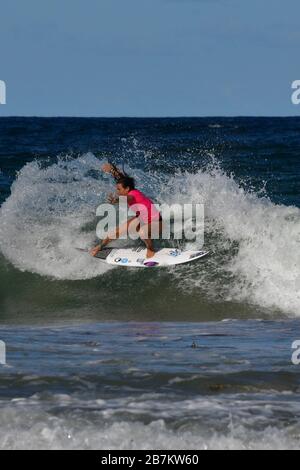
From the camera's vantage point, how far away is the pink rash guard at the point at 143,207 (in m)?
11.7

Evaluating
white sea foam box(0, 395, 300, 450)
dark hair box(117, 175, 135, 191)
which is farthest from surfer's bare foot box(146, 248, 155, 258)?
white sea foam box(0, 395, 300, 450)

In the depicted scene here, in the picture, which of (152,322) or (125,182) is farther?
(125,182)

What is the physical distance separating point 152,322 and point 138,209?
5.29ft

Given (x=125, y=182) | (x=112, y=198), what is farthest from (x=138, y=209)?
(x=112, y=198)

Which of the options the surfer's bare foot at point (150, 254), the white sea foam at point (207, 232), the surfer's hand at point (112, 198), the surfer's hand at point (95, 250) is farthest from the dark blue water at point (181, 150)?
the surfer's hand at point (112, 198)

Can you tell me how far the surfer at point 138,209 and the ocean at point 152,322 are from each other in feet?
3.37

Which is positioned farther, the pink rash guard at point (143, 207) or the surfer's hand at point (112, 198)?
the pink rash guard at point (143, 207)

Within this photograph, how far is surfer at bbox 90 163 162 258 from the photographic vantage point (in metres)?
11.6

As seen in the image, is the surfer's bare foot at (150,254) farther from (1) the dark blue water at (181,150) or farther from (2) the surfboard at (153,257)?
(1) the dark blue water at (181,150)

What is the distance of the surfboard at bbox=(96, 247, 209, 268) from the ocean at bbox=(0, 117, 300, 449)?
15.7 inches

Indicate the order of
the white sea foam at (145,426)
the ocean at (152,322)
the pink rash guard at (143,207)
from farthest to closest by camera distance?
the pink rash guard at (143,207) → the ocean at (152,322) → the white sea foam at (145,426)

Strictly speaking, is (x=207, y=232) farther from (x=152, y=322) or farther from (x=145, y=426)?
(x=145, y=426)

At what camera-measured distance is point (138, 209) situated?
1182cm

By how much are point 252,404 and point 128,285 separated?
6.73m
